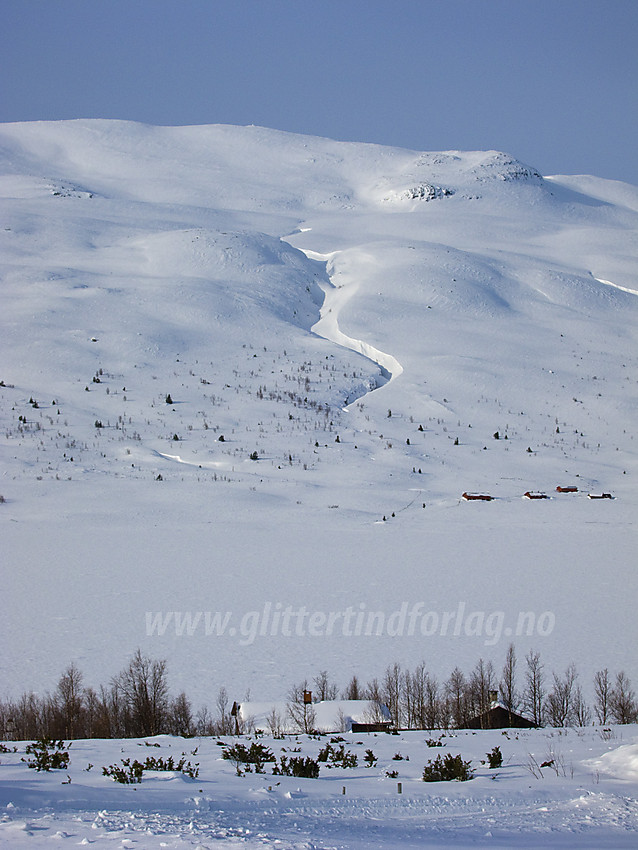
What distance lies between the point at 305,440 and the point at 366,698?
20.8 metres

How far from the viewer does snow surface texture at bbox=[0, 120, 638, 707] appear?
738 inches

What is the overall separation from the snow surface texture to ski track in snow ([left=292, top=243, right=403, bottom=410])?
197mm

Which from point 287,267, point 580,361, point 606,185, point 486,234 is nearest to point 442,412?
point 580,361

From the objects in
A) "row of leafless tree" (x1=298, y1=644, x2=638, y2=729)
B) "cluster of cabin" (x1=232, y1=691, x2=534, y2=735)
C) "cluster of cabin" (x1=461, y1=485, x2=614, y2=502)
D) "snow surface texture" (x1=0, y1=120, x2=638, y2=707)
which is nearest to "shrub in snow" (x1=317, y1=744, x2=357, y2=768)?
"cluster of cabin" (x1=232, y1=691, x2=534, y2=735)

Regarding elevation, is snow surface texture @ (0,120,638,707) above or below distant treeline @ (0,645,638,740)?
above

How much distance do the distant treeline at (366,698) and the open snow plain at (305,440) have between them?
0.53 m

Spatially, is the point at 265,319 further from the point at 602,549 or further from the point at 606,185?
the point at 606,185

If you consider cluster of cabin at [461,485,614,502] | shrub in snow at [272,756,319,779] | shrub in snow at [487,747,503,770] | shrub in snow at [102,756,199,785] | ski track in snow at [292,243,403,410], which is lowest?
shrub in snow at [487,747,503,770]

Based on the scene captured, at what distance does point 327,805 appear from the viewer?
20.8ft

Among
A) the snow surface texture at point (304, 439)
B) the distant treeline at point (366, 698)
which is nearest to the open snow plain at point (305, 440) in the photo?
the snow surface texture at point (304, 439)

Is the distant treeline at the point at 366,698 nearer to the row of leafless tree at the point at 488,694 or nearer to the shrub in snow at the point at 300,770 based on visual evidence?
the row of leafless tree at the point at 488,694

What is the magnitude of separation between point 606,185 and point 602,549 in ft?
342

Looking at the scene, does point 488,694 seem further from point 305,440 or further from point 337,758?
point 305,440

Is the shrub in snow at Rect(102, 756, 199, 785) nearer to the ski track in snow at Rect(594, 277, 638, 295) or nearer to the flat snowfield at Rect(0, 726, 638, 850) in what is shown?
the flat snowfield at Rect(0, 726, 638, 850)
